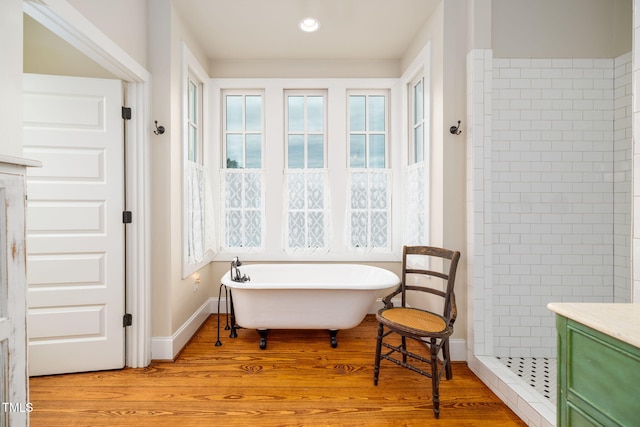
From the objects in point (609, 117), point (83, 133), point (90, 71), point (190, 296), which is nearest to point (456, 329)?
point (609, 117)

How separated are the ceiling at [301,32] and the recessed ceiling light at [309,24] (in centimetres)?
3

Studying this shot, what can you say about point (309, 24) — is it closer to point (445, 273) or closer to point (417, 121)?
point (417, 121)

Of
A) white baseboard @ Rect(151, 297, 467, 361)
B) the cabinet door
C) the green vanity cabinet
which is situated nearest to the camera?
the green vanity cabinet

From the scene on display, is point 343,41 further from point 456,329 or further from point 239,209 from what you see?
point 456,329

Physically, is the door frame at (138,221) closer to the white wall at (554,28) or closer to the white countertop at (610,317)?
the white countertop at (610,317)

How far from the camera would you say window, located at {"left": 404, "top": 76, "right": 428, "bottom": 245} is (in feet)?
8.92

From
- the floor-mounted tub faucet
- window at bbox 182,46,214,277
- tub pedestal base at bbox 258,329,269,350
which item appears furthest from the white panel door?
tub pedestal base at bbox 258,329,269,350

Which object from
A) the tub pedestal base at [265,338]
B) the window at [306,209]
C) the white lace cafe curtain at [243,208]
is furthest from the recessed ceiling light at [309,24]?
the tub pedestal base at [265,338]

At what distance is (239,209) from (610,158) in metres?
3.10

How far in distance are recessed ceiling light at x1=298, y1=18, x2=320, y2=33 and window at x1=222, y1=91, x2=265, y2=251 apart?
0.90 meters

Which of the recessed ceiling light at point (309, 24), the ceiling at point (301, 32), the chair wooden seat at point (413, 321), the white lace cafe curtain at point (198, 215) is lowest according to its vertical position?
the chair wooden seat at point (413, 321)

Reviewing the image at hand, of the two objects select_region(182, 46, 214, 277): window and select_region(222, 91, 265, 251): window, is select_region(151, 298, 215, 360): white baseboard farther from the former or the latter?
select_region(222, 91, 265, 251): window

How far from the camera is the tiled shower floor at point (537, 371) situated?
1.89m

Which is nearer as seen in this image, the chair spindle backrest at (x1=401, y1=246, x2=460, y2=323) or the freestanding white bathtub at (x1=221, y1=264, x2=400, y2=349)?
the chair spindle backrest at (x1=401, y1=246, x2=460, y2=323)
